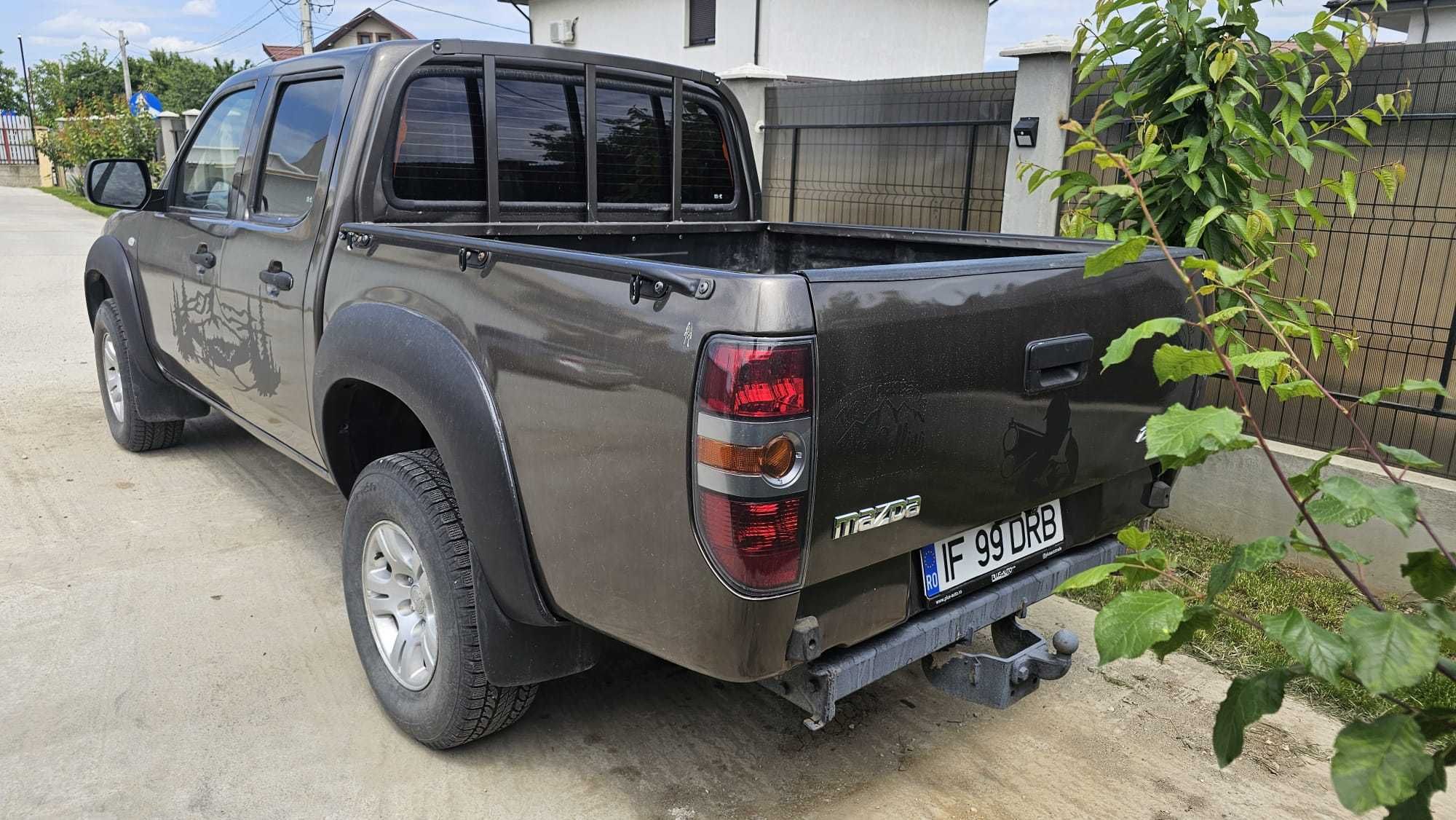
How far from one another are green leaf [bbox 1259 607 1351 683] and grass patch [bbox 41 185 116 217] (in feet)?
80.9

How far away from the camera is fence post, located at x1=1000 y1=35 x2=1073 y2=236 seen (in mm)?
5711

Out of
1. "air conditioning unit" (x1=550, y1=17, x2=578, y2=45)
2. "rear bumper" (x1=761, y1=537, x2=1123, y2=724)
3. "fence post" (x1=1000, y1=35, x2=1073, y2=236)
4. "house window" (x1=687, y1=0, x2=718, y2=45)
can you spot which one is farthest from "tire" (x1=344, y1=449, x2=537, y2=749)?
"air conditioning unit" (x1=550, y1=17, x2=578, y2=45)

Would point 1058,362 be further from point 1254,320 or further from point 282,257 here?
point 1254,320

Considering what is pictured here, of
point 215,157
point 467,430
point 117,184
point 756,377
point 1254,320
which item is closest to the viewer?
point 756,377

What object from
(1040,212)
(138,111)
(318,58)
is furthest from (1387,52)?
(138,111)

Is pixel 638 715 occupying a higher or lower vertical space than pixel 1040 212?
lower

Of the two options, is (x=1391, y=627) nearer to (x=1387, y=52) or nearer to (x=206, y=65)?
(x=1387, y=52)

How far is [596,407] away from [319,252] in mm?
1629

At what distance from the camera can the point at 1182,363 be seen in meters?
1.73

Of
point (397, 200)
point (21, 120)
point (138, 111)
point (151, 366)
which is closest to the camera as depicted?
point (397, 200)

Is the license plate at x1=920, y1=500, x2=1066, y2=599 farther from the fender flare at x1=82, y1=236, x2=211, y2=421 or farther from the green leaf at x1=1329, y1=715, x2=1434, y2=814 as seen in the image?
the fender flare at x1=82, y1=236, x2=211, y2=421

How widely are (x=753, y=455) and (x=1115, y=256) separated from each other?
73 centimetres

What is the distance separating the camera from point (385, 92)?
3383 millimetres

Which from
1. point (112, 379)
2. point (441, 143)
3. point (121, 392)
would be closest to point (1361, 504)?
point (441, 143)
